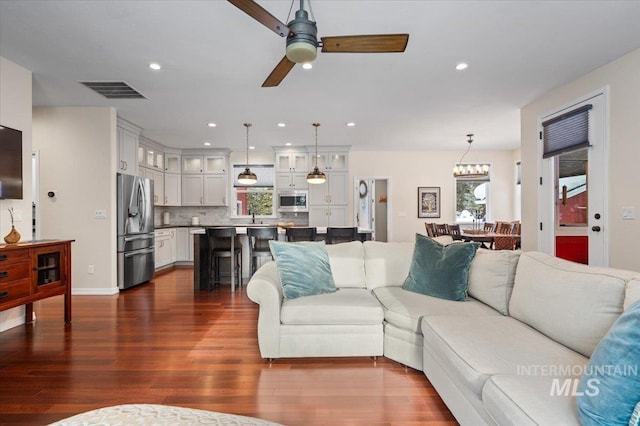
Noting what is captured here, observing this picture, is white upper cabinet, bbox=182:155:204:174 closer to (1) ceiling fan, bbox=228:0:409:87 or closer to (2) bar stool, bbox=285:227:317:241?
(2) bar stool, bbox=285:227:317:241

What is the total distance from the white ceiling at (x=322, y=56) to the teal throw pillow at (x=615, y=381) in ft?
7.78

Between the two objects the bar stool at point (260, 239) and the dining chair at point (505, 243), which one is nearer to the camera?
the bar stool at point (260, 239)

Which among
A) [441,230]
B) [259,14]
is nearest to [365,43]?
[259,14]

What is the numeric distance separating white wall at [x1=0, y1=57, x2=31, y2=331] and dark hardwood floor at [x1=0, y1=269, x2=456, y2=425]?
200mm

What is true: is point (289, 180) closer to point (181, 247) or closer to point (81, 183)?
point (181, 247)

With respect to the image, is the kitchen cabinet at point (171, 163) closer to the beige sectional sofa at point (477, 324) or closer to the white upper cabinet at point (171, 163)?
the white upper cabinet at point (171, 163)

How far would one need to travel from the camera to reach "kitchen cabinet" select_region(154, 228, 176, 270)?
6.34 meters

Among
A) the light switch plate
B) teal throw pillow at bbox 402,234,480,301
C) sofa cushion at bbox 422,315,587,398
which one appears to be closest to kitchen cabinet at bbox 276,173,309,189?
teal throw pillow at bbox 402,234,480,301

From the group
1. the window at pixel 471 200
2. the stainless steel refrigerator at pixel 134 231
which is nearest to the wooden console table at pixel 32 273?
the stainless steel refrigerator at pixel 134 231

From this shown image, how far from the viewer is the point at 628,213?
326 cm

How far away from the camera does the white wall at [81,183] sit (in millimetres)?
4602

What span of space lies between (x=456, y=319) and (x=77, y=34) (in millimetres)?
3859

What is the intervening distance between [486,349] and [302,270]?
1545mm

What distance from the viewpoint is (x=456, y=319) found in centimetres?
204
